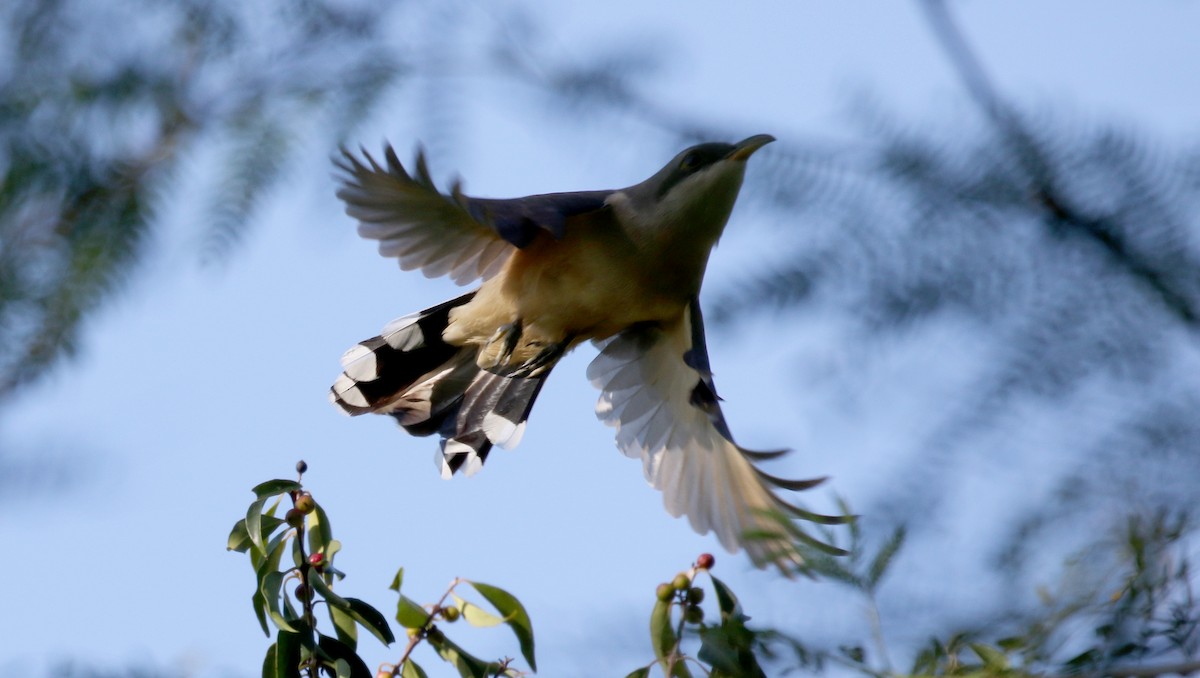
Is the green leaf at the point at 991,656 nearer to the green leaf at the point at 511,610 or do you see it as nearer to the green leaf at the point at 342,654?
Answer: the green leaf at the point at 511,610

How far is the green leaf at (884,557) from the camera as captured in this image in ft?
4.83

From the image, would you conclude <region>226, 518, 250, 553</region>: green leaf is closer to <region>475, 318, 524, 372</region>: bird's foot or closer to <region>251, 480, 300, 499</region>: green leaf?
<region>251, 480, 300, 499</region>: green leaf

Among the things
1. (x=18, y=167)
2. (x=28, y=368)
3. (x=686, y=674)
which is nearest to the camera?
(x=686, y=674)

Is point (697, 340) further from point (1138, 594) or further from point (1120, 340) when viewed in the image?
point (1138, 594)

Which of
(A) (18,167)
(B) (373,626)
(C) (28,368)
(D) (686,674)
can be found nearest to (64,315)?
(C) (28,368)

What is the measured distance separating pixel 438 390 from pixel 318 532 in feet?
7.04

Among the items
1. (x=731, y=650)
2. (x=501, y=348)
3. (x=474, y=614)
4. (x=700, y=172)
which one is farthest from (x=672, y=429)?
(x=731, y=650)

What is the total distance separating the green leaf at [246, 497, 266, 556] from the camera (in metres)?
2.60

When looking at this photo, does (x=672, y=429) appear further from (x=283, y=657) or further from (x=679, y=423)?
(x=283, y=657)

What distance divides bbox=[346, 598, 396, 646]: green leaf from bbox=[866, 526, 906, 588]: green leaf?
4.51 feet

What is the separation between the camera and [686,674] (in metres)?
2.07

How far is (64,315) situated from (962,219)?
6.21ft

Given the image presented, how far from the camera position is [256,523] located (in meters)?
2.61

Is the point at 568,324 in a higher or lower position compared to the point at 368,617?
higher
